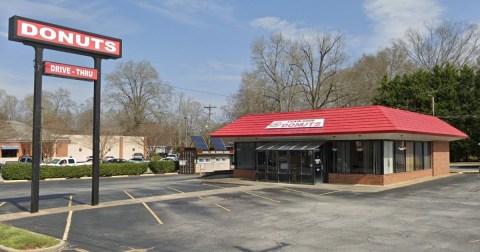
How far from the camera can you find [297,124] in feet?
96.5

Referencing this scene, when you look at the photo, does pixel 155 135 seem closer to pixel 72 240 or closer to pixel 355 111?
pixel 355 111

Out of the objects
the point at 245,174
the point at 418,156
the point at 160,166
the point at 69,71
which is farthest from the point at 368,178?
the point at 160,166

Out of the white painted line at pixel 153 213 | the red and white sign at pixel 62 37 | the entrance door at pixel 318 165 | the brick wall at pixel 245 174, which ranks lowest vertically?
the white painted line at pixel 153 213

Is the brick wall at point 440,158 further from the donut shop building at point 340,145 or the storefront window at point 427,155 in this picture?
the donut shop building at point 340,145

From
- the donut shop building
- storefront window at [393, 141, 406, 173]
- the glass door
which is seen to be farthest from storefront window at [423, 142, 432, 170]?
the glass door

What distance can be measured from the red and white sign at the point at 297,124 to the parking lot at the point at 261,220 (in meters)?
6.36

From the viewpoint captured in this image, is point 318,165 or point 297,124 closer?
point 318,165

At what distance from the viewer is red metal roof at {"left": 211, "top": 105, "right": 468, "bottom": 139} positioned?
991 inches

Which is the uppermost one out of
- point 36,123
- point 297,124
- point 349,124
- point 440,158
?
point 297,124

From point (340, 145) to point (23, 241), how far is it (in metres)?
21.1

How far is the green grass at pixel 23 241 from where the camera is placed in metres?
10.1

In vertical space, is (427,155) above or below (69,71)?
below

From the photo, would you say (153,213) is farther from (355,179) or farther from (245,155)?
(245,155)

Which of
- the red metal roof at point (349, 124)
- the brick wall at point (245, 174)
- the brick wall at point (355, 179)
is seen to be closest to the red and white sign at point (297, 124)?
the red metal roof at point (349, 124)
